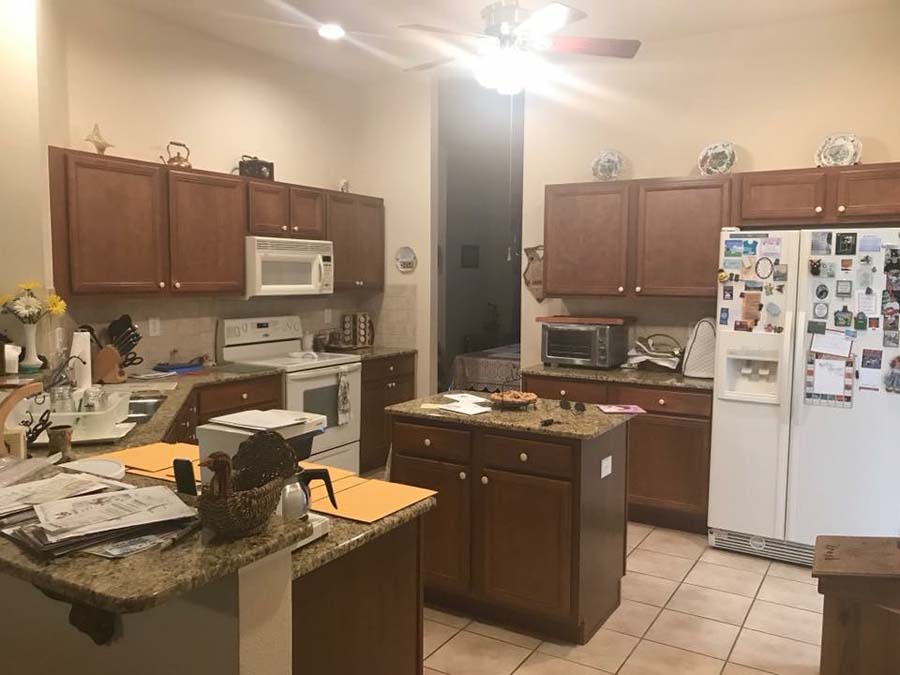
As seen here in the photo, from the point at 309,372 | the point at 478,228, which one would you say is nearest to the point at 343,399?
the point at 309,372

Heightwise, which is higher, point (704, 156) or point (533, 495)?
point (704, 156)

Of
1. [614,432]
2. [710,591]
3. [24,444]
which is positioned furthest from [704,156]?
[24,444]

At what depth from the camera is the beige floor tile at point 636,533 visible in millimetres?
4137

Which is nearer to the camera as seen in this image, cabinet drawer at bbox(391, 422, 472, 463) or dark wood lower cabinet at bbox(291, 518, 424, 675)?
dark wood lower cabinet at bbox(291, 518, 424, 675)

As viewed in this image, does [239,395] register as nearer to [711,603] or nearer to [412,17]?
[412,17]

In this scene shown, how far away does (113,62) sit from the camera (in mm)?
4184

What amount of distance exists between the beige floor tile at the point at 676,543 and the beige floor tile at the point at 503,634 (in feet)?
4.26

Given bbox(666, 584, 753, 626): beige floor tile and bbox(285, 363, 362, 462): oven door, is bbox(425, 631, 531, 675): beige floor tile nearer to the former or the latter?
bbox(666, 584, 753, 626): beige floor tile

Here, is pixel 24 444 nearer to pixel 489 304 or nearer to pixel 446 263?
pixel 446 263

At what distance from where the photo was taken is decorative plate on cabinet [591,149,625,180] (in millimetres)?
4793

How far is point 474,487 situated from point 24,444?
170cm

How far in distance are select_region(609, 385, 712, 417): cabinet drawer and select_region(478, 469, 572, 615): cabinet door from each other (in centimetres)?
161

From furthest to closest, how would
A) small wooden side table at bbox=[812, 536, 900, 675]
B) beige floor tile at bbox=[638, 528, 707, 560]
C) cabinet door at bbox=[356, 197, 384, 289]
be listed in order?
cabinet door at bbox=[356, 197, 384, 289] < beige floor tile at bbox=[638, 528, 707, 560] < small wooden side table at bbox=[812, 536, 900, 675]

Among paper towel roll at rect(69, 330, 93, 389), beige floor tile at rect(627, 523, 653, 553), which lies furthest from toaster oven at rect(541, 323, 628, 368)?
paper towel roll at rect(69, 330, 93, 389)
